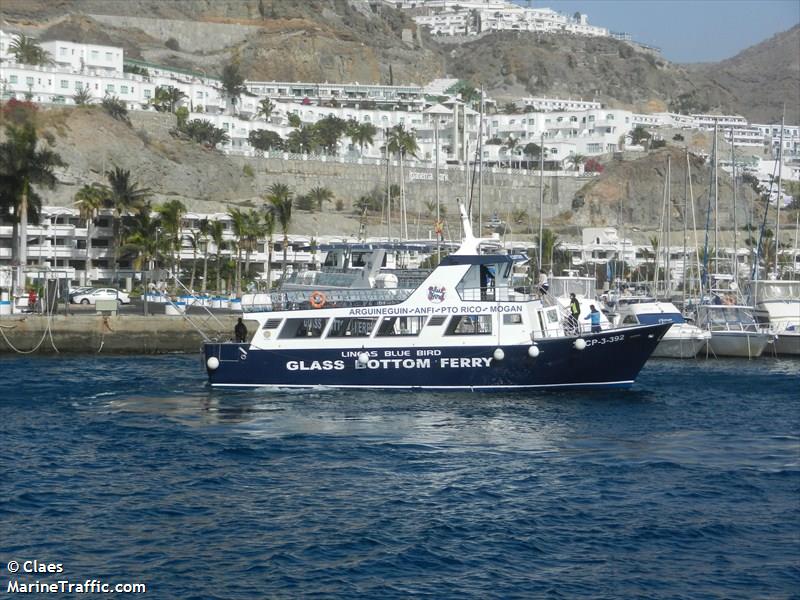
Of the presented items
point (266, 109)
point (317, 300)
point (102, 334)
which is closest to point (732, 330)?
point (317, 300)

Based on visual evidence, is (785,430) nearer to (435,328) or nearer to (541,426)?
(541,426)

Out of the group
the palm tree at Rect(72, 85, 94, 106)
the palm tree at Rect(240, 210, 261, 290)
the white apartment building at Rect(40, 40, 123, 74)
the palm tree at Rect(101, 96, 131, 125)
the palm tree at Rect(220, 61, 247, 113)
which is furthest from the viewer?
the palm tree at Rect(220, 61, 247, 113)

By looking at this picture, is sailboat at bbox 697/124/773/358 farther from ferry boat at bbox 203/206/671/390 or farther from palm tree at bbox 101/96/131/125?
palm tree at bbox 101/96/131/125

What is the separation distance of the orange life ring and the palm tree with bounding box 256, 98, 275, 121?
117 m

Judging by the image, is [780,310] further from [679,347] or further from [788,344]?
[679,347]

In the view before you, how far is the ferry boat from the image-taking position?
1505 inches

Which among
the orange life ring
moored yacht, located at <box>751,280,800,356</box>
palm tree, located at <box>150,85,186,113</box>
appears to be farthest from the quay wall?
palm tree, located at <box>150,85,186,113</box>

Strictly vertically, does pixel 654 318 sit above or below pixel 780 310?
below

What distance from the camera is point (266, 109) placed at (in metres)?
154

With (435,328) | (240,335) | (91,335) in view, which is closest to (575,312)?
(435,328)

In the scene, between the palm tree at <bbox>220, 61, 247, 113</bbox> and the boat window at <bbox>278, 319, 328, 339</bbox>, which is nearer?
the boat window at <bbox>278, 319, 328, 339</bbox>

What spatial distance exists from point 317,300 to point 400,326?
9.73 feet

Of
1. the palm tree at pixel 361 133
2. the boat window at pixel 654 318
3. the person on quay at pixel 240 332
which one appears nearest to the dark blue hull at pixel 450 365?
the person on quay at pixel 240 332

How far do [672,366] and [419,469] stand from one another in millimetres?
25563
